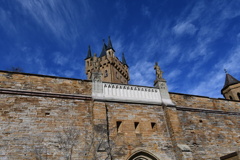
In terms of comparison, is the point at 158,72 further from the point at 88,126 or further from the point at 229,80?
the point at 229,80

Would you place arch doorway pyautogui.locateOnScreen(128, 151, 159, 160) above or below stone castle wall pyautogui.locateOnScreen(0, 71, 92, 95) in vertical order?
below

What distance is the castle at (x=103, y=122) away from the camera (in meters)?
7.65

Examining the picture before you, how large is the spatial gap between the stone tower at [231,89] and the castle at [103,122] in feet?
36.5

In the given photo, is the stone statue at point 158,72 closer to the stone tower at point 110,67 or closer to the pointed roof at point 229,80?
the pointed roof at point 229,80

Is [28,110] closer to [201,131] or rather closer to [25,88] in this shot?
[25,88]

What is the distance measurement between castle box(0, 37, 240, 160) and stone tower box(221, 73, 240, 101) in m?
11.1

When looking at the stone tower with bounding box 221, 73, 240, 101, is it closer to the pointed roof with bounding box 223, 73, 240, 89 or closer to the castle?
the pointed roof with bounding box 223, 73, 240, 89

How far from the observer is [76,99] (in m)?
9.12

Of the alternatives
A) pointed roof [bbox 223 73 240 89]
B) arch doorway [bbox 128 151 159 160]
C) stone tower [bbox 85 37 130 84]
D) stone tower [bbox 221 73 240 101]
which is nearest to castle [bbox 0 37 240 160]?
arch doorway [bbox 128 151 159 160]

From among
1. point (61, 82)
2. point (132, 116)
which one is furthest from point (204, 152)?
point (61, 82)

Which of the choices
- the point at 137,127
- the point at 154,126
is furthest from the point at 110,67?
the point at 137,127

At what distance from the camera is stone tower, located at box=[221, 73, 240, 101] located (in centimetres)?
2147

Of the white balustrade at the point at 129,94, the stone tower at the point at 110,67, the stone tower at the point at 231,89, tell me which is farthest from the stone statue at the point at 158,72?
the stone tower at the point at 110,67

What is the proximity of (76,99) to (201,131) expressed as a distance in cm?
721
